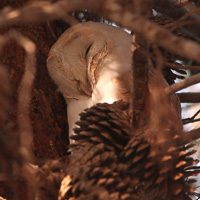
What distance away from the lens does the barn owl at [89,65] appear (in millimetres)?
1464

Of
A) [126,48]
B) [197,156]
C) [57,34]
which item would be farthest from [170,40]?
[197,156]

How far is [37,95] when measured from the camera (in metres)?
1.65

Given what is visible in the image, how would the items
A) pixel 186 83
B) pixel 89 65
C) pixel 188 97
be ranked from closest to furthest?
pixel 186 83
pixel 89 65
pixel 188 97

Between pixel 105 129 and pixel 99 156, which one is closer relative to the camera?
pixel 99 156

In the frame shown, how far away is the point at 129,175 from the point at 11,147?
491 mm

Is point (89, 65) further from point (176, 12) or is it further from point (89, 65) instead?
point (176, 12)

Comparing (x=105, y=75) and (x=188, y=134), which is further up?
(x=105, y=75)

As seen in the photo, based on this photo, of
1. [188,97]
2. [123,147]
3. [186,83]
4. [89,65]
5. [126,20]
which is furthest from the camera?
[188,97]

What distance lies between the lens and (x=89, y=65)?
1605 mm

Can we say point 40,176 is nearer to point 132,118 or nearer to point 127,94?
point 132,118

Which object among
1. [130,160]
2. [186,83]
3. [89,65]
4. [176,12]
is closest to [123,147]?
[130,160]

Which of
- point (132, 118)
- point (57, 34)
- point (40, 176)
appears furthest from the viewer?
point (57, 34)

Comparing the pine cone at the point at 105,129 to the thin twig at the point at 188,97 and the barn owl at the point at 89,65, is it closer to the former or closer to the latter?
the barn owl at the point at 89,65

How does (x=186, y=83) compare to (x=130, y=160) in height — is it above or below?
above
